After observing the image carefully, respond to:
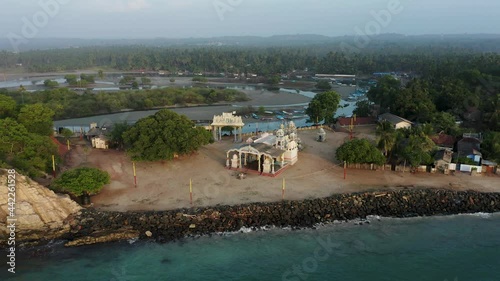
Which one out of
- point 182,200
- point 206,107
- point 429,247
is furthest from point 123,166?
point 206,107

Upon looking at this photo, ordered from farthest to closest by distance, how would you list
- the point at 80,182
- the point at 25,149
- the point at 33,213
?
the point at 25,149 < the point at 80,182 < the point at 33,213

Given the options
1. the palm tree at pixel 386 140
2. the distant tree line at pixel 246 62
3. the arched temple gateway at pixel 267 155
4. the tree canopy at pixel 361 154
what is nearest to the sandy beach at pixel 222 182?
the arched temple gateway at pixel 267 155

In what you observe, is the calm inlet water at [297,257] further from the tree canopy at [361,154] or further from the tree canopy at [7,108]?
the tree canopy at [7,108]

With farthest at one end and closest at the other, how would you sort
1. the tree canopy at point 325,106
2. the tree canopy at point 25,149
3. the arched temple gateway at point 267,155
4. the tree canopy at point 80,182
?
the tree canopy at point 325,106, the arched temple gateway at point 267,155, the tree canopy at point 25,149, the tree canopy at point 80,182

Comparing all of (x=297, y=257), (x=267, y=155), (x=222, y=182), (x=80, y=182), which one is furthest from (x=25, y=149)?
(x=297, y=257)

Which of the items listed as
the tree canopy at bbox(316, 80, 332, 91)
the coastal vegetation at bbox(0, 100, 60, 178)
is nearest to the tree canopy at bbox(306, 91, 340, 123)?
the coastal vegetation at bbox(0, 100, 60, 178)

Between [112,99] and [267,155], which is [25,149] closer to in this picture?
[267,155]
